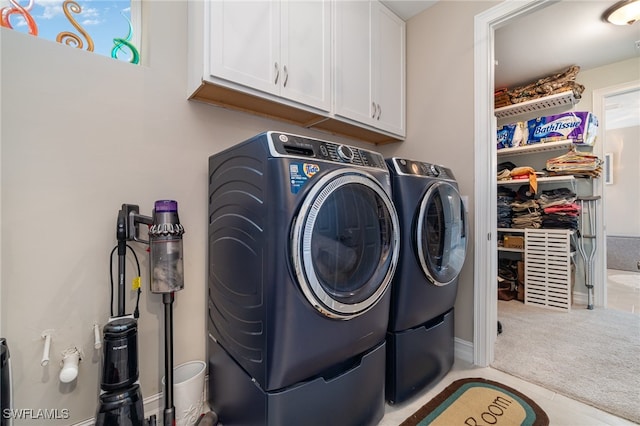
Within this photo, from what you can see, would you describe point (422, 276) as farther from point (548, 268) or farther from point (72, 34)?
point (548, 268)

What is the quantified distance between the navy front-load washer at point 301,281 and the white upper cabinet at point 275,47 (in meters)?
0.44

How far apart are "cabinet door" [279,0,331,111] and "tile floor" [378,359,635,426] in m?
1.66

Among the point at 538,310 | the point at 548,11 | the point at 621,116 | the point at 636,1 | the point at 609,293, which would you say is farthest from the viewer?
the point at 621,116

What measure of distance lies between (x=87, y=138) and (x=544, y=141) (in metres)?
3.83

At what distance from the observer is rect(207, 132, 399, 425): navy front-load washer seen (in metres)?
0.93

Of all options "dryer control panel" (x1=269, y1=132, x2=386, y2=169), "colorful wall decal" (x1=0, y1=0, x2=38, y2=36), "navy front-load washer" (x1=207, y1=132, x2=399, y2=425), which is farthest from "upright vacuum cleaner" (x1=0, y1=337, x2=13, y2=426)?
"colorful wall decal" (x1=0, y1=0, x2=38, y2=36)

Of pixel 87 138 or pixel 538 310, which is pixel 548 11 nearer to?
pixel 538 310

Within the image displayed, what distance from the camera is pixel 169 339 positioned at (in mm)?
1162

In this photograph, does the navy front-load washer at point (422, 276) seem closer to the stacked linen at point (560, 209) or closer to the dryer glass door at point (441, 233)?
the dryer glass door at point (441, 233)

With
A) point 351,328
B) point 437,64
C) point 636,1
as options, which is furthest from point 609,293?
point 351,328

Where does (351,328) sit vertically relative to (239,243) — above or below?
below

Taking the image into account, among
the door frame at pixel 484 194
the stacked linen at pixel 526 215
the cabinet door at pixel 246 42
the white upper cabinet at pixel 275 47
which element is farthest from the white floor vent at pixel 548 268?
the cabinet door at pixel 246 42

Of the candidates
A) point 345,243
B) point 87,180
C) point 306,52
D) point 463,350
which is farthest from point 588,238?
point 87,180

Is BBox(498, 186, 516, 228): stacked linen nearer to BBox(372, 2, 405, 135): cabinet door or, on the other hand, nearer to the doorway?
the doorway
